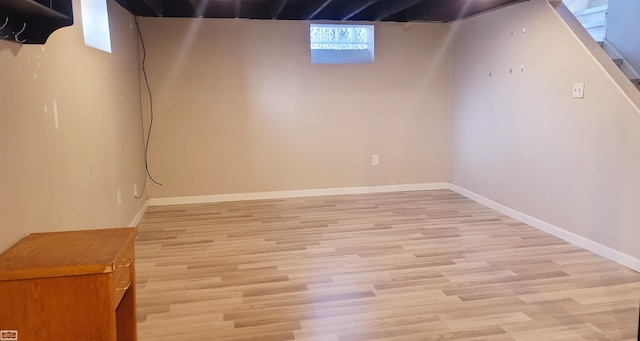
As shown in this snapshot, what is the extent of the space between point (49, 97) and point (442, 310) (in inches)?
93.8

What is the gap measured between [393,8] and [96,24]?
271 cm

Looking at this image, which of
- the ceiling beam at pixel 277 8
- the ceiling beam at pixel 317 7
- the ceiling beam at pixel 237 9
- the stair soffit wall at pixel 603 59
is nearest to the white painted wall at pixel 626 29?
the stair soffit wall at pixel 603 59

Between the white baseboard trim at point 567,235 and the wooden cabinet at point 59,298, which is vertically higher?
the wooden cabinet at point 59,298

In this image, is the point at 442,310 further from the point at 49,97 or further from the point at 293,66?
the point at 293,66

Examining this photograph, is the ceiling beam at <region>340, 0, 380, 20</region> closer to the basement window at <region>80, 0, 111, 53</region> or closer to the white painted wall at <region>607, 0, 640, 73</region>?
the basement window at <region>80, 0, 111, 53</region>

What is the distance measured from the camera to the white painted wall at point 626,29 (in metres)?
4.36

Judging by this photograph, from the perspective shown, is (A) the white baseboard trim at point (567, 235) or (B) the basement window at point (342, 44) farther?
(B) the basement window at point (342, 44)

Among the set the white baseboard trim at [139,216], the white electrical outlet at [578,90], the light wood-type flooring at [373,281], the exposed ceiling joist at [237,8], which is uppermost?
the exposed ceiling joist at [237,8]

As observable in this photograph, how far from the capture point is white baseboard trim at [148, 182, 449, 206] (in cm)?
529

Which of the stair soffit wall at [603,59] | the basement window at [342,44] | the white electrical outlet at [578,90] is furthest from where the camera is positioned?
the basement window at [342,44]

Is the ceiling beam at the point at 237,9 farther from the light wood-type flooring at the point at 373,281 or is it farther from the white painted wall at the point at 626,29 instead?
the white painted wall at the point at 626,29

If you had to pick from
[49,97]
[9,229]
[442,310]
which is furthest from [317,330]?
[49,97]

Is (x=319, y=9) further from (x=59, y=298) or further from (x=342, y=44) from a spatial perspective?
(x=59, y=298)

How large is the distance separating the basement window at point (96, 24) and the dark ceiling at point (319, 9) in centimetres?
59
